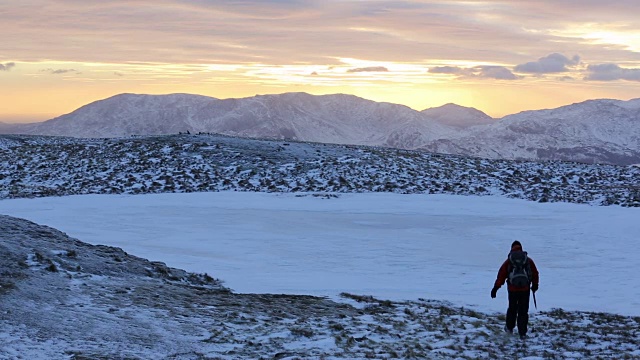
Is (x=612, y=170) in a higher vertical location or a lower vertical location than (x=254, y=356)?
higher

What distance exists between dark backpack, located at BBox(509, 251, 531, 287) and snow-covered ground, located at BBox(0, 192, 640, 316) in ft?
8.40

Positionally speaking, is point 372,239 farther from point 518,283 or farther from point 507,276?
point 518,283

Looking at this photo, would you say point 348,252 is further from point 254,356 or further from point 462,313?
point 254,356

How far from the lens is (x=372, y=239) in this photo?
81.9ft

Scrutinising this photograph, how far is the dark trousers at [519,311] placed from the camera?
12961 millimetres

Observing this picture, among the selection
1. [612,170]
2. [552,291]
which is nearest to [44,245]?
[552,291]

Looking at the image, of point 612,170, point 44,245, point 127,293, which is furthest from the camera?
point 612,170

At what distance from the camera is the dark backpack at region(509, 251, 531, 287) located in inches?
530

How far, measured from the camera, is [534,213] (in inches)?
1208

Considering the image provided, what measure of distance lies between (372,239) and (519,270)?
38.2 ft

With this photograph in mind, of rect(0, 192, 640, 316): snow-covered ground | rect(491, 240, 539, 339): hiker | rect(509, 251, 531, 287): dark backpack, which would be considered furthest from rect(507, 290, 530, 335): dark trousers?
rect(0, 192, 640, 316): snow-covered ground

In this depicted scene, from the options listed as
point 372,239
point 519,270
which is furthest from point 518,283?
point 372,239

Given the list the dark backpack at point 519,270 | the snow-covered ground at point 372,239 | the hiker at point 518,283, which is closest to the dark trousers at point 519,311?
the hiker at point 518,283

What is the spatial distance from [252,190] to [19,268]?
22228 mm
